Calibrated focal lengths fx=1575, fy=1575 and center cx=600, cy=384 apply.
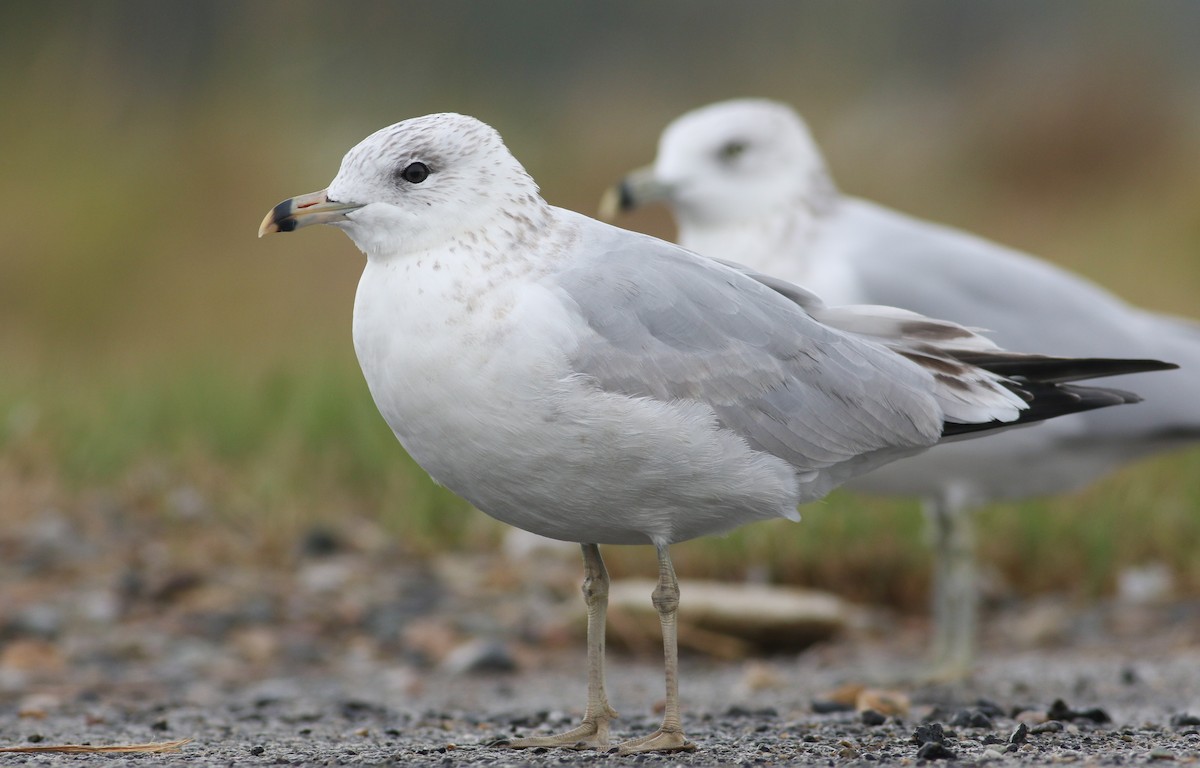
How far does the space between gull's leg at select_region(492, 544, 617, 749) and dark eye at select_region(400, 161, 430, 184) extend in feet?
3.20

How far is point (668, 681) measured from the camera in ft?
11.8

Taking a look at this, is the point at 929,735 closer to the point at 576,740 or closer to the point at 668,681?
the point at 668,681

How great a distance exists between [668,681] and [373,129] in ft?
30.0

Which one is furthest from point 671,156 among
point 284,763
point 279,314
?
point 279,314

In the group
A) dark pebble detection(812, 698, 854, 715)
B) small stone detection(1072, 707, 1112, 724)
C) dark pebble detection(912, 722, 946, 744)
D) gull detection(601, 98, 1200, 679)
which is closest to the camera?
dark pebble detection(912, 722, 946, 744)

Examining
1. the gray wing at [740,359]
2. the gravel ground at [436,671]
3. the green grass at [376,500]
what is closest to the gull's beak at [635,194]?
the green grass at [376,500]

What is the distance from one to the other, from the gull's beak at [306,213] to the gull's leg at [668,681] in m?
1.06

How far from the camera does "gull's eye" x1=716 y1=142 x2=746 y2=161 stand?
6.34 meters

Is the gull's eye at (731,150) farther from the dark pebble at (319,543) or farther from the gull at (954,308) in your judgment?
the dark pebble at (319,543)

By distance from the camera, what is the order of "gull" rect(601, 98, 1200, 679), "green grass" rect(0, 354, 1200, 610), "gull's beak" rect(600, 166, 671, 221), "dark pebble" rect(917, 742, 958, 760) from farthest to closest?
"green grass" rect(0, 354, 1200, 610) → "gull's beak" rect(600, 166, 671, 221) → "gull" rect(601, 98, 1200, 679) → "dark pebble" rect(917, 742, 958, 760)

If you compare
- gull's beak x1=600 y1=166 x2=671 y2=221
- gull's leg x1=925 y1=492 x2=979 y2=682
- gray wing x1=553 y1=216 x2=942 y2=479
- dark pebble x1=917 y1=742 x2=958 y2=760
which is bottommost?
dark pebble x1=917 y1=742 x2=958 y2=760

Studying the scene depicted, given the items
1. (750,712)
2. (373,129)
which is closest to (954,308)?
(750,712)

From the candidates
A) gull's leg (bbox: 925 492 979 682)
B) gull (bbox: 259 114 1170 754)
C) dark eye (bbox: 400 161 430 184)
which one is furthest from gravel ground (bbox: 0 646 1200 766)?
dark eye (bbox: 400 161 430 184)

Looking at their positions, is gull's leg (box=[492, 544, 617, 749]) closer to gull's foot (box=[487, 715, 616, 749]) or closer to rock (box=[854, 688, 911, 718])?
gull's foot (box=[487, 715, 616, 749])
